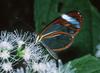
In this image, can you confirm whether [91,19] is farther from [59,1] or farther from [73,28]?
[73,28]

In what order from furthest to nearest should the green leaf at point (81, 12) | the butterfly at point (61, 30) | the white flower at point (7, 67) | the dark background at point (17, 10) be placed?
the dark background at point (17, 10)
the green leaf at point (81, 12)
the butterfly at point (61, 30)
the white flower at point (7, 67)

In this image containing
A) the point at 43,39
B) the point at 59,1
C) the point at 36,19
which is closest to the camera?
the point at 43,39

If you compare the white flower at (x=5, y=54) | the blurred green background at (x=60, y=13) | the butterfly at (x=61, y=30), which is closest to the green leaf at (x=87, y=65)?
the butterfly at (x=61, y=30)

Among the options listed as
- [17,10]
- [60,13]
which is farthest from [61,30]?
[17,10]

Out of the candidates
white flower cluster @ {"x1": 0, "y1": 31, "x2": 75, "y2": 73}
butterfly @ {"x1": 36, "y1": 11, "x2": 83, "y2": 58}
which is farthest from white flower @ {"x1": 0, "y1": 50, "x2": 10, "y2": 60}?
butterfly @ {"x1": 36, "y1": 11, "x2": 83, "y2": 58}

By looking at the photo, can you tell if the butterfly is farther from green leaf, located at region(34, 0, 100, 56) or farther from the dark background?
the dark background

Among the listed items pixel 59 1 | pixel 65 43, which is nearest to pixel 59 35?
pixel 65 43

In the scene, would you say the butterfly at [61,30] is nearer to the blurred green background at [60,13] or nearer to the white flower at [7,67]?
the white flower at [7,67]
